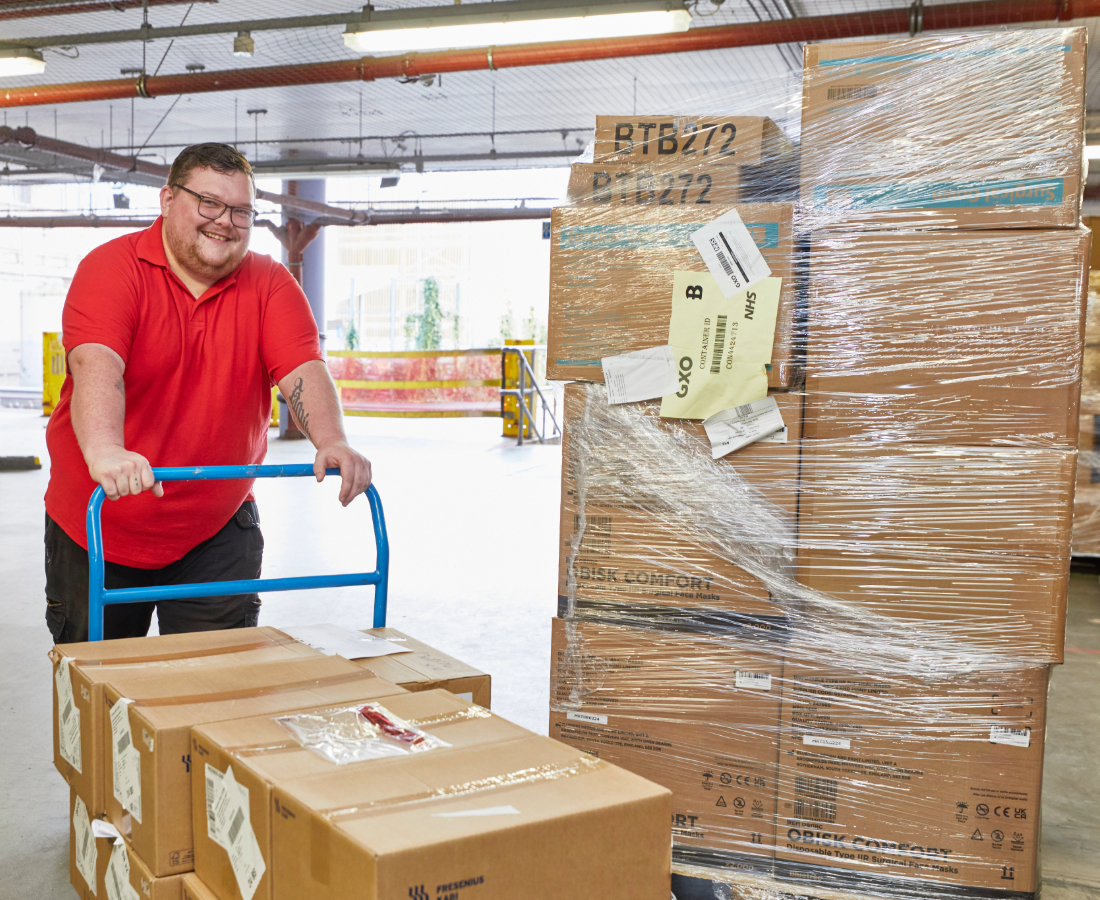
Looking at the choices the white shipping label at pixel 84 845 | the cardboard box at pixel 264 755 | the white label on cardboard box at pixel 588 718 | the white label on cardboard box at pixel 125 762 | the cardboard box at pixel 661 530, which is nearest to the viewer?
the cardboard box at pixel 264 755

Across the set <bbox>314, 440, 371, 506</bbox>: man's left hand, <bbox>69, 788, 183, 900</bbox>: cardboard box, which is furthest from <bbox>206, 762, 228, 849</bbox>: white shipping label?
<bbox>314, 440, 371, 506</bbox>: man's left hand

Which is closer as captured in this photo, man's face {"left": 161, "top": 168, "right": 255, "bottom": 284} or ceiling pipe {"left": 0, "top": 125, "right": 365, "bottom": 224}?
man's face {"left": 161, "top": 168, "right": 255, "bottom": 284}

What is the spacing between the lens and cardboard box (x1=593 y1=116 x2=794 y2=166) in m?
1.96


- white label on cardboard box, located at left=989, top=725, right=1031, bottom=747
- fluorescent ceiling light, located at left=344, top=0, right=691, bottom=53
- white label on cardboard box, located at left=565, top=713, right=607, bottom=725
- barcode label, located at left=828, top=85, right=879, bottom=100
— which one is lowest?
white label on cardboard box, located at left=565, top=713, right=607, bottom=725

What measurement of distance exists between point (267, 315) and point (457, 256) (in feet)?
124

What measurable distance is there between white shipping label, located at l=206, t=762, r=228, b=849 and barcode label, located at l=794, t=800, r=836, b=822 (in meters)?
1.21

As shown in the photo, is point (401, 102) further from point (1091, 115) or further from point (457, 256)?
point (457, 256)

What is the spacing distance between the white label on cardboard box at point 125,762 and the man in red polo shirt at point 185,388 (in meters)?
0.69

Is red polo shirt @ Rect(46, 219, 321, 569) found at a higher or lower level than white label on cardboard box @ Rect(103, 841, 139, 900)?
higher

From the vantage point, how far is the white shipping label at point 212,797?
116cm

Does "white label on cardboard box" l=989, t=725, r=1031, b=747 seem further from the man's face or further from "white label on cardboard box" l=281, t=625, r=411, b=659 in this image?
the man's face

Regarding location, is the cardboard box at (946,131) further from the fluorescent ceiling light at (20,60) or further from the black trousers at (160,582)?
the fluorescent ceiling light at (20,60)

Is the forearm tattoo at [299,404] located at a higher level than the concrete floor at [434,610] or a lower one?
higher

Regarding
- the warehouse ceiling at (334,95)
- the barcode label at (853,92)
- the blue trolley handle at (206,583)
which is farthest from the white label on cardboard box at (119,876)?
the warehouse ceiling at (334,95)
